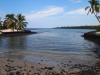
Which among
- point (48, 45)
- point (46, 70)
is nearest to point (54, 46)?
point (48, 45)

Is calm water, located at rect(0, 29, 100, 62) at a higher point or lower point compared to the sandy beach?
lower

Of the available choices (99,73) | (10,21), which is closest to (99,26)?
(10,21)

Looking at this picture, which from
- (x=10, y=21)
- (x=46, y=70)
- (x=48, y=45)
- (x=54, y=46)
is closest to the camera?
(x=46, y=70)

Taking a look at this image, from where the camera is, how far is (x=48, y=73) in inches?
665

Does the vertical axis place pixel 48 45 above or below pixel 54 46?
below

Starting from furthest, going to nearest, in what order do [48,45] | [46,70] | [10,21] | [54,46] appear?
1. [10,21]
2. [48,45]
3. [54,46]
4. [46,70]

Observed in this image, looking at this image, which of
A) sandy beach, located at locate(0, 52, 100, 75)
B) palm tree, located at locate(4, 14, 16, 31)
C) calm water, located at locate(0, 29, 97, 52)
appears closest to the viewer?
sandy beach, located at locate(0, 52, 100, 75)

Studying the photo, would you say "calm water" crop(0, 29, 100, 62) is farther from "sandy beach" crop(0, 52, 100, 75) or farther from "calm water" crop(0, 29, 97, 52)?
"sandy beach" crop(0, 52, 100, 75)

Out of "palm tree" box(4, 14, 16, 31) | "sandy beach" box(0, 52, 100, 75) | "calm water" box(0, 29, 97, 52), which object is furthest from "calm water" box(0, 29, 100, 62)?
"palm tree" box(4, 14, 16, 31)

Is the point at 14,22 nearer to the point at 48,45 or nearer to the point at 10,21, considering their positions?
the point at 10,21

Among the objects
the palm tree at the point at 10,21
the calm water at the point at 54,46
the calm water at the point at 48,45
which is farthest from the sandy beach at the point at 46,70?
the palm tree at the point at 10,21

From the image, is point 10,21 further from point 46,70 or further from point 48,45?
point 46,70

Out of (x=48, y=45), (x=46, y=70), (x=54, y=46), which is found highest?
(x=46, y=70)

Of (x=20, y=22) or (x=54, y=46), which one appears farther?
(x=20, y=22)
